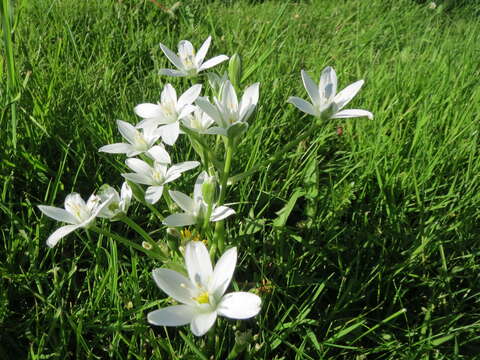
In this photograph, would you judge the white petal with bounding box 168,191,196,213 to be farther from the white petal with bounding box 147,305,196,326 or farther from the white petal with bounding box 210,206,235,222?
the white petal with bounding box 147,305,196,326

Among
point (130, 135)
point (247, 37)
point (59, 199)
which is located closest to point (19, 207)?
point (59, 199)

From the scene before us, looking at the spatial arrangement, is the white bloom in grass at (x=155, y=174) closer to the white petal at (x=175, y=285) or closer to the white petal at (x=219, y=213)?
the white petal at (x=219, y=213)

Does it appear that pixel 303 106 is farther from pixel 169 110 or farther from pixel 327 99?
pixel 169 110

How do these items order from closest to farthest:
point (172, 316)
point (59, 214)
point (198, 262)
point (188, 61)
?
point (172, 316) → point (198, 262) → point (59, 214) → point (188, 61)

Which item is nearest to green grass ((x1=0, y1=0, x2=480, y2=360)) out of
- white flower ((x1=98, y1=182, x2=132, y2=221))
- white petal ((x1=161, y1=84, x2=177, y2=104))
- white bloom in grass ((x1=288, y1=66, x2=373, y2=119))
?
white flower ((x1=98, y1=182, x2=132, y2=221))

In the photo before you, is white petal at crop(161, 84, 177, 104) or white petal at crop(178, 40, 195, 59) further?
white petal at crop(178, 40, 195, 59)

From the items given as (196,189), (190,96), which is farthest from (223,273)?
(190,96)
